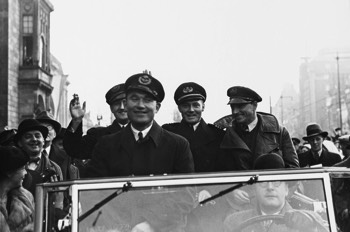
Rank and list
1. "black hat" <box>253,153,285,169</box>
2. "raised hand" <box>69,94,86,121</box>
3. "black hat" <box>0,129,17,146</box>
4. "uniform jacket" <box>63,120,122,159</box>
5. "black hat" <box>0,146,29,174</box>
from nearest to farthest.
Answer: "black hat" <box>253,153,285,169</box> → "black hat" <box>0,146,29,174</box> → "raised hand" <box>69,94,86,121</box> → "uniform jacket" <box>63,120,122,159</box> → "black hat" <box>0,129,17,146</box>

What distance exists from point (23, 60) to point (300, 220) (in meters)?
33.6

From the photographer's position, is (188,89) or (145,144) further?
(188,89)

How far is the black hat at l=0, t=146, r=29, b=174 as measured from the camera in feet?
14.1

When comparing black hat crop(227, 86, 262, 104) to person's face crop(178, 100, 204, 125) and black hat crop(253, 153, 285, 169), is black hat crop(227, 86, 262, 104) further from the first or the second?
black hat crop(253, 153, 285, 169)

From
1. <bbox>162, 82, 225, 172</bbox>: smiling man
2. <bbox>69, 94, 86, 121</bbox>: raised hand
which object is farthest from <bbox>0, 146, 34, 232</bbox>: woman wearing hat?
<bbox>162, 82, 225, 172</bbox>: smiling man

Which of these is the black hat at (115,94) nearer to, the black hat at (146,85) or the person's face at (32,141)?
the person's face at (32,141)

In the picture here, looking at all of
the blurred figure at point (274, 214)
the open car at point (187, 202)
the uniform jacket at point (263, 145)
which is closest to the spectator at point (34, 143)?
the uniform jacket at point (263, 145)

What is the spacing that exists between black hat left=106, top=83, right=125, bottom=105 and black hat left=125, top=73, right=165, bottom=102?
6.45ft

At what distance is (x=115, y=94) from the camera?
6.02 metres

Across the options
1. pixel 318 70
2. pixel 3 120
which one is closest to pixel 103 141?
pixel 3 120

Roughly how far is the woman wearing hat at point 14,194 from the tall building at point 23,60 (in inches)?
1068

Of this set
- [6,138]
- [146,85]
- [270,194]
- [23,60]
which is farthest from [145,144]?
[23,60]

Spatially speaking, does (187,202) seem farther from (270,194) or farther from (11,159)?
(11,159)

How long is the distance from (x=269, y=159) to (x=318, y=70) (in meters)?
142
